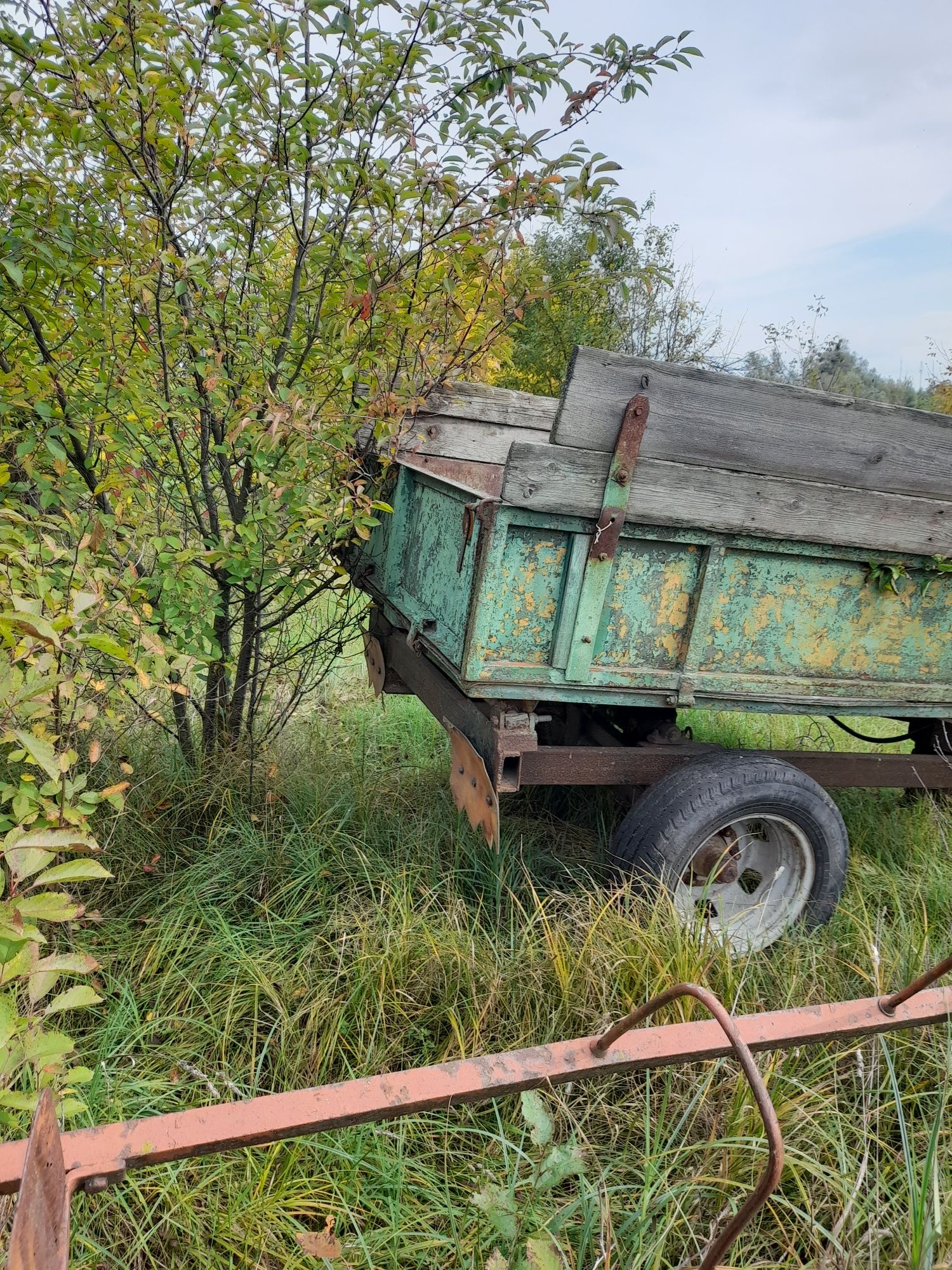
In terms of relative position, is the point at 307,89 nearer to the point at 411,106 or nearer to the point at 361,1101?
the point at 411,106

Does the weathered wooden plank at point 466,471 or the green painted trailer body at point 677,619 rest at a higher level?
the weathered wooden plank at point 466,471

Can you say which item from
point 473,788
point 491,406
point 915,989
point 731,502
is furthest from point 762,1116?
point 491,406

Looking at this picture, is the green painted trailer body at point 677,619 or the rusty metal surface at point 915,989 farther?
the green painted trailer body at point 677,619

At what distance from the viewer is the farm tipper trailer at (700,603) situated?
8.05 ft

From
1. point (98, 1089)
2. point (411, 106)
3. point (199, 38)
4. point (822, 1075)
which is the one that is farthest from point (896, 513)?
point (98, 1089)

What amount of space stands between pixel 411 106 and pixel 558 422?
1.40m

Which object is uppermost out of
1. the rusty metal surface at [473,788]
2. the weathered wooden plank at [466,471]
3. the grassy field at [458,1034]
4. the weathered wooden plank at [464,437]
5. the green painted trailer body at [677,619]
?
the weathered wooden plank at [464,437]

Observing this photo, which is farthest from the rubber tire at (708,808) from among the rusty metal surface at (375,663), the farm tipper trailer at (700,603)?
the rusty metal surface at (375,663)

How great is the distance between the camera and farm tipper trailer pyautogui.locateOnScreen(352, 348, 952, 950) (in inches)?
96.7

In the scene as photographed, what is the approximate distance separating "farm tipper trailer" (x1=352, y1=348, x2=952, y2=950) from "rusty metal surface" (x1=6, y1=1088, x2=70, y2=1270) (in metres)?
1.66

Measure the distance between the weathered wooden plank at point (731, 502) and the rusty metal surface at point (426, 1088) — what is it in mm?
1439

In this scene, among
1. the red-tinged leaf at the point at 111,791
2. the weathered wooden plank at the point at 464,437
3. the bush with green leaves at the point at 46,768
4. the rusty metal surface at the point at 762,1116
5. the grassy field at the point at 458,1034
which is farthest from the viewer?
the weathered wooden plank at the point at 464,437

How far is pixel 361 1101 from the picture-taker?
1.22 m

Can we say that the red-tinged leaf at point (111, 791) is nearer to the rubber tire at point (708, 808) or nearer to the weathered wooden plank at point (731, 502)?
the weathered wooden plank at point (731, 502)
